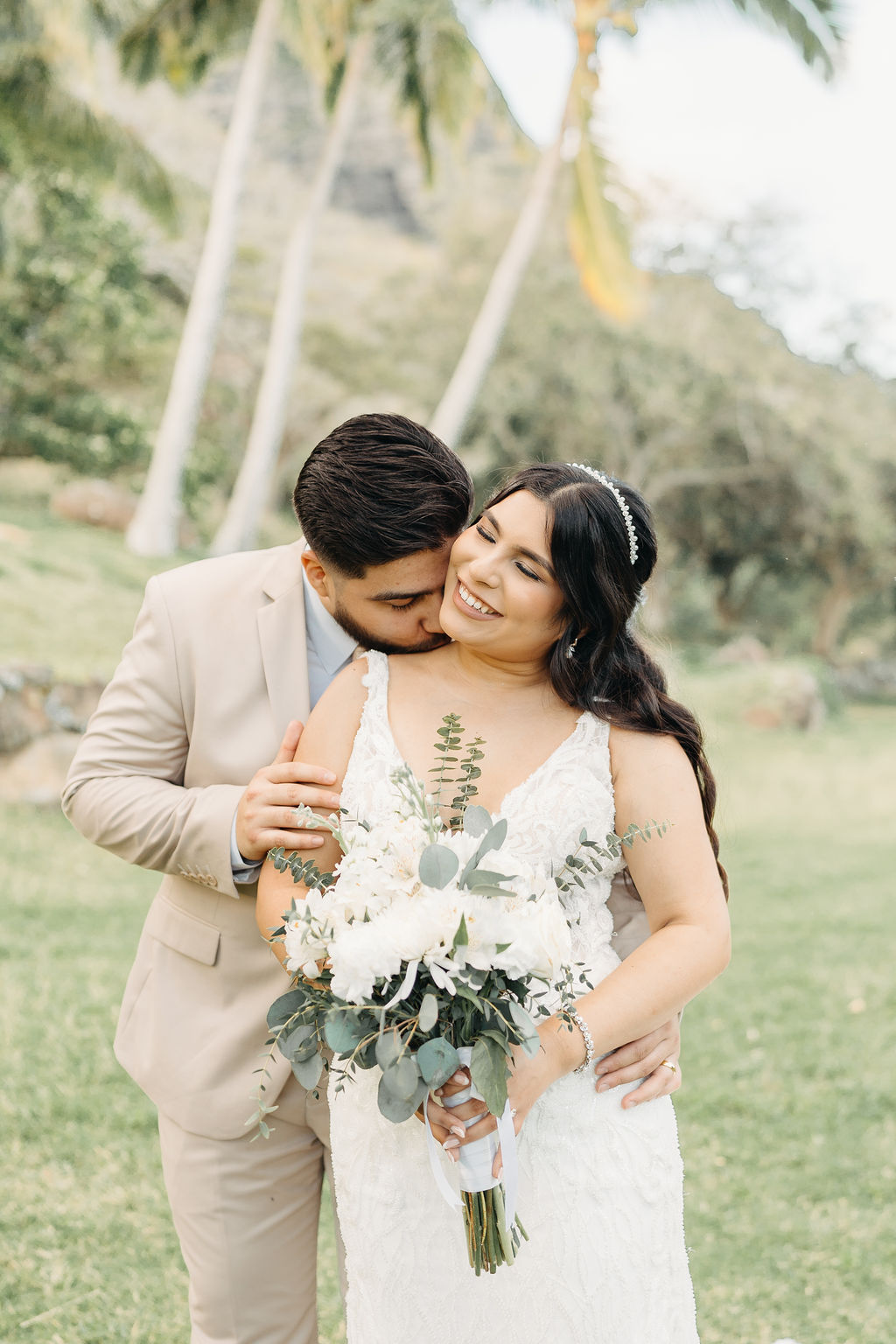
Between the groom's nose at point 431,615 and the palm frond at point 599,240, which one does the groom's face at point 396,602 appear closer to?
the groom's nose at point 431,615

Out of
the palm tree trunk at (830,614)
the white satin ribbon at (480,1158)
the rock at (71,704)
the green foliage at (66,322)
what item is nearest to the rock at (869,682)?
the palm tree trunk at (830,614)

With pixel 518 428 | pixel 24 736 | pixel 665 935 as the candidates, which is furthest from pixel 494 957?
pixel 518 428

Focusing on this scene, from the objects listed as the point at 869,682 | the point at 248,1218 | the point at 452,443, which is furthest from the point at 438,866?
the point at 869,682

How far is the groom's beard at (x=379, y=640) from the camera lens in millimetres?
2627

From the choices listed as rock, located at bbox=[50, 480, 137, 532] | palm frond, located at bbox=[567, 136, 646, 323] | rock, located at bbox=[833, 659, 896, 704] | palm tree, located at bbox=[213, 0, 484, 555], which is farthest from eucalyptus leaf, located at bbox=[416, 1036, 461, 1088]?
rock, located at bbox=[833, 659, 896, 704]

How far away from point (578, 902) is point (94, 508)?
14.8 m

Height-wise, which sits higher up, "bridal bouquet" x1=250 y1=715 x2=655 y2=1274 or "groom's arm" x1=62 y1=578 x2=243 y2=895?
"bridal bouquet" x1=250 y1=715 x2=655 y2=1274

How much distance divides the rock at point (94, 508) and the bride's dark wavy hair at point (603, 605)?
47.4 ft

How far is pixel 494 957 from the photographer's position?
5.88ft

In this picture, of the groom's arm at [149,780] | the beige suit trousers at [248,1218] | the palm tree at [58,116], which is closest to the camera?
Answer: the groom's arm at [149,780]

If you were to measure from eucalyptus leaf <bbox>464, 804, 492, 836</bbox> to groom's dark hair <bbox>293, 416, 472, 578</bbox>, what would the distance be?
761 mm

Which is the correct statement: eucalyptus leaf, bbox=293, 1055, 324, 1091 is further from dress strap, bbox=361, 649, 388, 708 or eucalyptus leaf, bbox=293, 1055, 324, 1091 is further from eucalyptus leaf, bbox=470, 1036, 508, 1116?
dress strap, bbox=361, 649, 388, 708

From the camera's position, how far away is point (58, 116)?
14.9 meters

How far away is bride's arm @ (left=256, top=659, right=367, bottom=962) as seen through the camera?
7.42 feet
